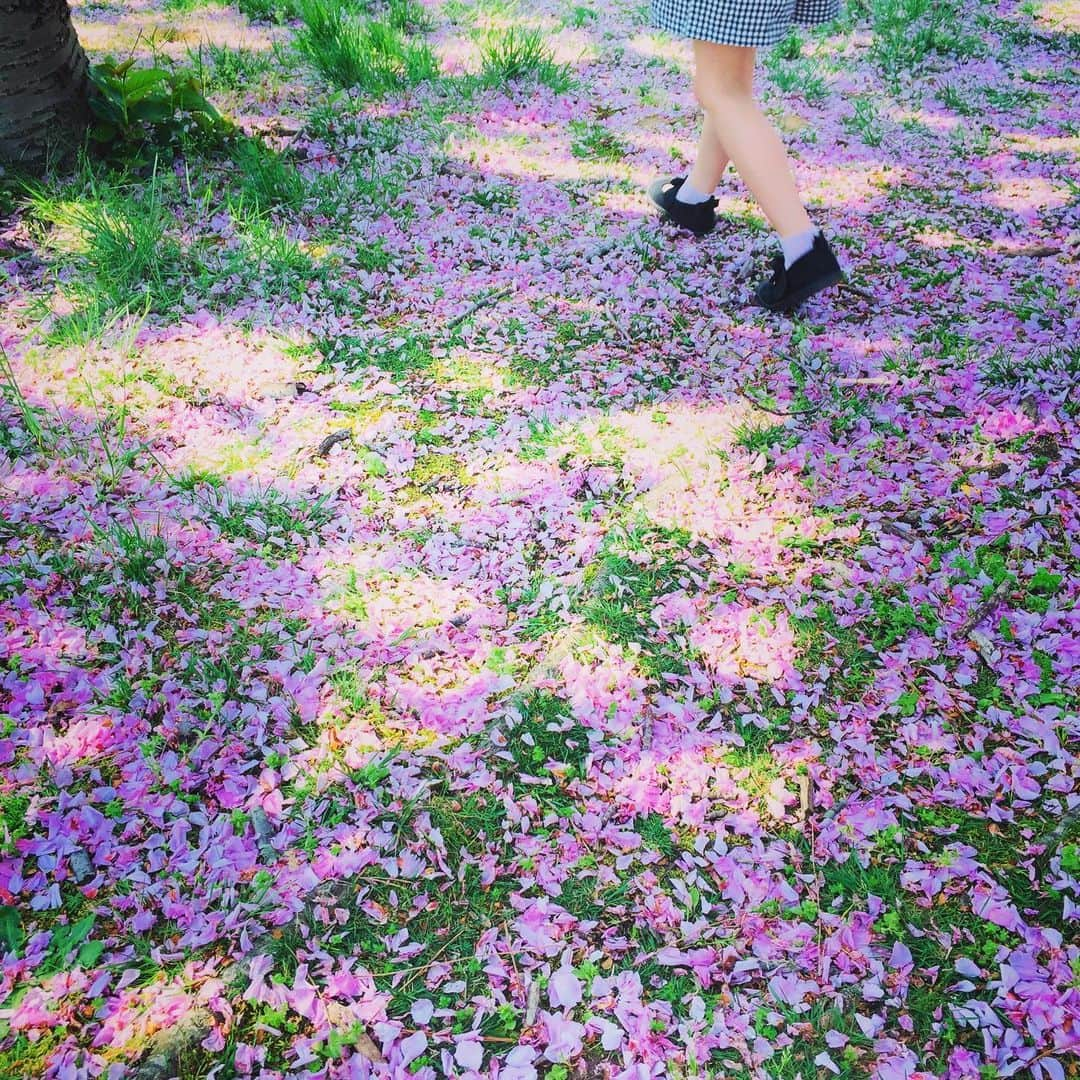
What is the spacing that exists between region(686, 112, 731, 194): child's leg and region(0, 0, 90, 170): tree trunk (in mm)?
3643

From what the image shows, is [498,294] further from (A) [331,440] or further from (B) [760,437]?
(B) [760,437]

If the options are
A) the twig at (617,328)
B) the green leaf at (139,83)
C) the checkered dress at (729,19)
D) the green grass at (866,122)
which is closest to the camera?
the checkered dress at (729,19)

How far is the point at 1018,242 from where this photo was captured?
4.67 m

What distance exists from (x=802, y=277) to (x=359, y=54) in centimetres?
434

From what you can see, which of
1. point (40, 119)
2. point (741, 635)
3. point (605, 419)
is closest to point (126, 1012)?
point (741, 635)

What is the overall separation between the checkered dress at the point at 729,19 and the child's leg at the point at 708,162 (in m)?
0.82

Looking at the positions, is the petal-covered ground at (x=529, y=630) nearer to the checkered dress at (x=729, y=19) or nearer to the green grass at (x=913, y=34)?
the checkered dress at (x=729, y=19)

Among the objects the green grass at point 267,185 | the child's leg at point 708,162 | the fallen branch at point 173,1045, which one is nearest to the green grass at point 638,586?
the fallen branch at point 173,1045

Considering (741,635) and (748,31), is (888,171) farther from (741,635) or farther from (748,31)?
(741,635)

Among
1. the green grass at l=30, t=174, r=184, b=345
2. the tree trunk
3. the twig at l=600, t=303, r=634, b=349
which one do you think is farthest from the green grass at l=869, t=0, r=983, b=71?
the tree trunk

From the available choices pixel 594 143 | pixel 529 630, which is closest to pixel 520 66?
pixel 594 143

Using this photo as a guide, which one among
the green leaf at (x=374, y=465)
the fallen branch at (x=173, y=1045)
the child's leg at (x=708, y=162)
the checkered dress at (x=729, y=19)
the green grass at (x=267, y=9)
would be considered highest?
the checkered dress at (x=729, y=19)

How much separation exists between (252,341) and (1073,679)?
3.86 m

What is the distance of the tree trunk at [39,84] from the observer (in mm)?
4293
